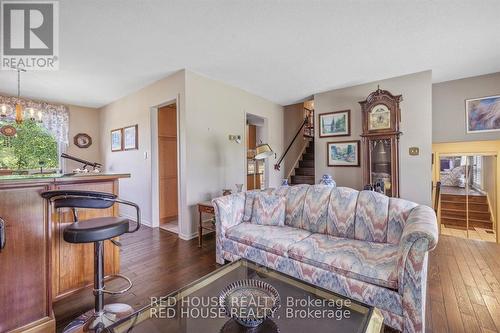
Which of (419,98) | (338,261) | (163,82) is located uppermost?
(163,82)

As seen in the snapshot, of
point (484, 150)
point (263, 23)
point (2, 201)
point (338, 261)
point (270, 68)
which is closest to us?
point (2, 201)

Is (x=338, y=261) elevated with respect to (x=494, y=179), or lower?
lower

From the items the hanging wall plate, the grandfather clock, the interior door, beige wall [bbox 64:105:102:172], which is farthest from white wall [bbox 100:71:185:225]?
the grandfather clock

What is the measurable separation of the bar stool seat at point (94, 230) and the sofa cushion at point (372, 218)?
6.60 feet

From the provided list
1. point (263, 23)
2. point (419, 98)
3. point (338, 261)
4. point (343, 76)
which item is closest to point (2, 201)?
point (338, 261)

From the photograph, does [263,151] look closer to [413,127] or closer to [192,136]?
[192,136]

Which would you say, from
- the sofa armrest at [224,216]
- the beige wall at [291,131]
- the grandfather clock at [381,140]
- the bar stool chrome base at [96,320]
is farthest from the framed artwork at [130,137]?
the grandfather clock at [381,140]

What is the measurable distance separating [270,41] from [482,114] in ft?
11.8

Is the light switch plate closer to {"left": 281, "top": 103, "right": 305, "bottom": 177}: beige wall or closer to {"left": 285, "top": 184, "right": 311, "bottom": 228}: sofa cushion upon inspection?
{"left": 285, "top": 184, "right": 311, "bottom": 228}: sofa cushion

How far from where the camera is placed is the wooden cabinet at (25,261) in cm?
132

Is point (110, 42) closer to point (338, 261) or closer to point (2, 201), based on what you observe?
point (2, 201)

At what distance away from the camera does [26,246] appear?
1.39m

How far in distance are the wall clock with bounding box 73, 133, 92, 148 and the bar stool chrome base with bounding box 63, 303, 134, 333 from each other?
473 cm

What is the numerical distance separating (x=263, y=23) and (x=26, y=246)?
8.52ft
